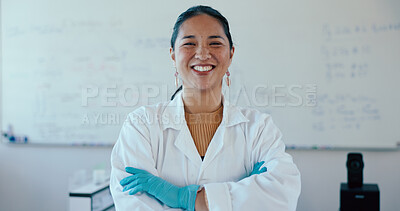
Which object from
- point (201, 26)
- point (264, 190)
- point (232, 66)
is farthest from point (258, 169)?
point (232, 66)

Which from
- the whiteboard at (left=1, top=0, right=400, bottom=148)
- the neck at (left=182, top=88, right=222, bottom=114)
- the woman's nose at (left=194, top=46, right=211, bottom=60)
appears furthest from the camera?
the whiteboard at (left=1, top=0, right=400, bottom=148)

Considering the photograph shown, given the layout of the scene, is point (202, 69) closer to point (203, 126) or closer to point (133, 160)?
point (203, 126)

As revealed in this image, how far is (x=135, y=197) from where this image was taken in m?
1.06

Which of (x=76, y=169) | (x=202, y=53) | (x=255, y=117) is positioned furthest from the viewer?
(x=76, y=169)

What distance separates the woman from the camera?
1055 mm

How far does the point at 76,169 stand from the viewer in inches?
108

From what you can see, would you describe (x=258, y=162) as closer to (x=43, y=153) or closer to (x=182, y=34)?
(x=182, y=34)

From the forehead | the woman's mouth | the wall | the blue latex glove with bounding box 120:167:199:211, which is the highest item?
the forehead

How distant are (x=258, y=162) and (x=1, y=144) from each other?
2.64m

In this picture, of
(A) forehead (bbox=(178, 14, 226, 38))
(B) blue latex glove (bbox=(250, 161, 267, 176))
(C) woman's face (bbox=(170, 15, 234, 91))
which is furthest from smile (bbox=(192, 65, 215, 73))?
(B) blue latex glove (bbox=(250, 161, 267, 176))

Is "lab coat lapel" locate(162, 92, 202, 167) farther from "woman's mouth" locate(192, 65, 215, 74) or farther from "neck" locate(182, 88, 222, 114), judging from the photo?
"woman's mouth" locate(192, 65, 215, 74)

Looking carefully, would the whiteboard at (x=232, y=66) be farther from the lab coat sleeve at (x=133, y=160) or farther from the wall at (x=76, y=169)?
the lab coat sleeve at (x=133, y=160)

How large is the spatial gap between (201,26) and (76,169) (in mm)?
2071

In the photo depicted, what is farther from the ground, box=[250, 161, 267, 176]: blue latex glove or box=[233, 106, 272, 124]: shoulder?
box=[233, 106, 272, 124]: shoulder
